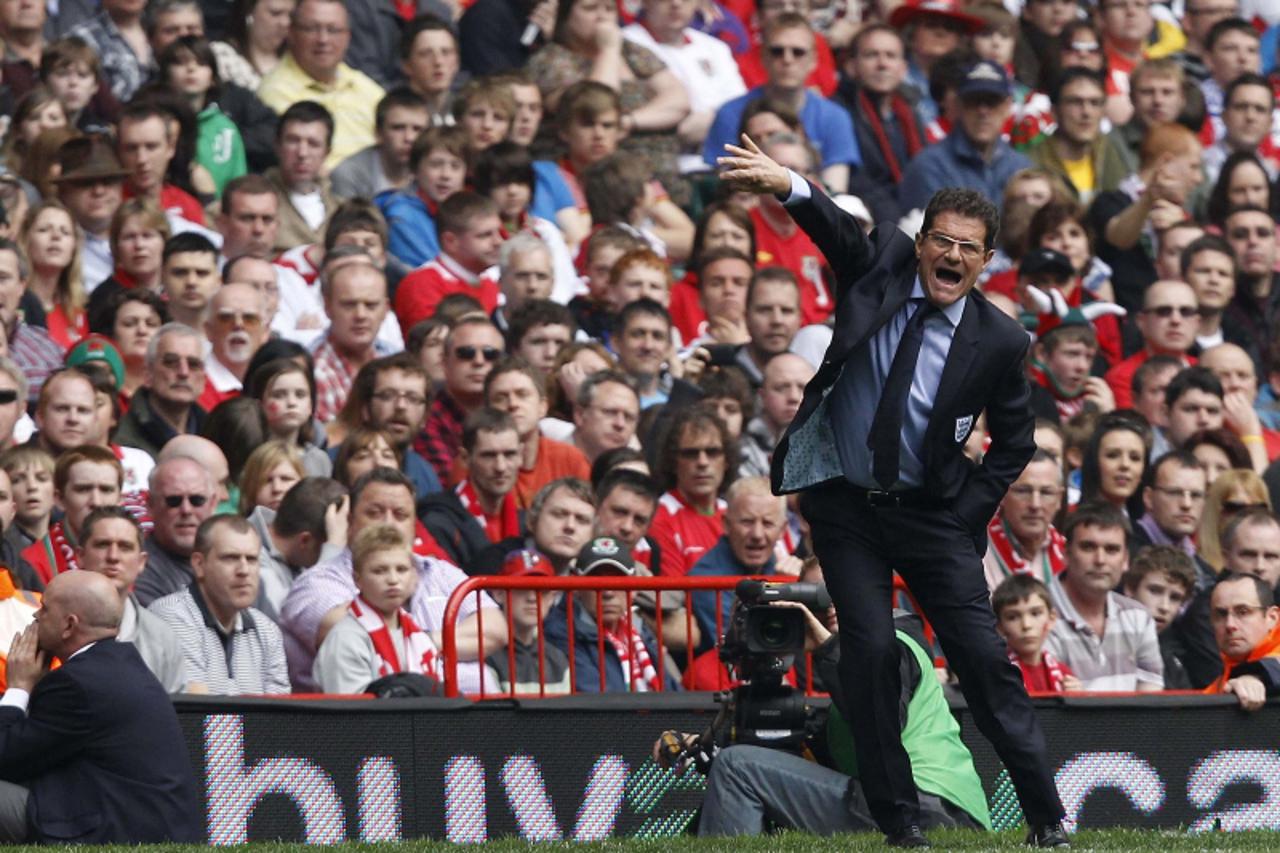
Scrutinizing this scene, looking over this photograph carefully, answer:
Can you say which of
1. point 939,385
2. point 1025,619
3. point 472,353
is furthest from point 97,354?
point 939,385

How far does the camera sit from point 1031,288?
52.1 feet

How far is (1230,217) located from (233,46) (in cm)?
655

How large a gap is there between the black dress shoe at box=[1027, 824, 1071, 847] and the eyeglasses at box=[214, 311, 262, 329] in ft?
21.6

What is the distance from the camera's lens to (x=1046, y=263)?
16062 mm

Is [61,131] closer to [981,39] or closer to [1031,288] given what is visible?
[1031,288]

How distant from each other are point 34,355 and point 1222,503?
20.1 ft

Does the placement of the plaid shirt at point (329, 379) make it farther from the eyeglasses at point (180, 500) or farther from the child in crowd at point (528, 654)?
the child in crowd at point (528, 654)

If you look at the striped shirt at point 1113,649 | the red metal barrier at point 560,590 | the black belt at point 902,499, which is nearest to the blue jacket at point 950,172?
the striped shirt at point 1113,649

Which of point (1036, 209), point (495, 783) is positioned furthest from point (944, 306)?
point (1036, 209)

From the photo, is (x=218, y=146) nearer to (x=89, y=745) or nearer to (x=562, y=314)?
(x=562, y=314)

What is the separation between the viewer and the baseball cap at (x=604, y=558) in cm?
1128

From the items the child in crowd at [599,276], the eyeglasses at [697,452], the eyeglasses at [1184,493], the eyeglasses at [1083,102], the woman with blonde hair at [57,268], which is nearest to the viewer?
the eyeglasses at [697,452]

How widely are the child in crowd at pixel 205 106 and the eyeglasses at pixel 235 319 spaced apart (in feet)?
7.91

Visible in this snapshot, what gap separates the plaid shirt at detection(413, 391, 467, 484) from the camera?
1389cm
